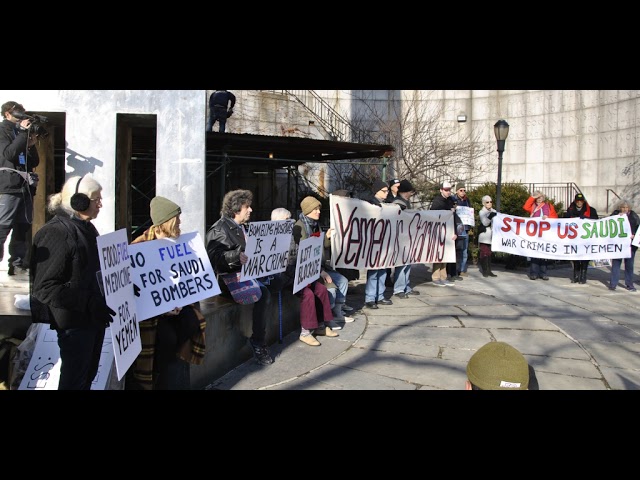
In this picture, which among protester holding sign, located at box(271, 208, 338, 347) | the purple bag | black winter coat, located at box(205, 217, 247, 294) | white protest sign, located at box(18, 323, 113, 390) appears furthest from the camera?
protester holding sign, located at box(271, 208, 338, 347)

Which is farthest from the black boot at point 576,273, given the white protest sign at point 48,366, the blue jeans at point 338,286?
the white protest sign at point 48,366

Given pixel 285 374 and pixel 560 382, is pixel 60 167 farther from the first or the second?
pixel 560 382

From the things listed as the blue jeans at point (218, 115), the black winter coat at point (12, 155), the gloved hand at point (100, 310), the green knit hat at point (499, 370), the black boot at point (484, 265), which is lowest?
the black boot at point (484, 265)

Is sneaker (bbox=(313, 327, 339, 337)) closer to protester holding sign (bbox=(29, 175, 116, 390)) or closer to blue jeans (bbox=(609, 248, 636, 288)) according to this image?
protester holding sign (bbox=(29, 175, 116, 390))

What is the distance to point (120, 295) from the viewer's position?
11.1 feet

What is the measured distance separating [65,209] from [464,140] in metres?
18.9

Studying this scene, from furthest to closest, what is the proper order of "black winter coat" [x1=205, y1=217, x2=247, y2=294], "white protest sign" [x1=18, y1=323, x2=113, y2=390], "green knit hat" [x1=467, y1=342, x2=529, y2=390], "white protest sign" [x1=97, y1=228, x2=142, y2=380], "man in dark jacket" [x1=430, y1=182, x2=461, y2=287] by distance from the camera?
"man in dark jacket" [x1=430, y1=182, x2=461, y2=287], "black winter coat" [x1=205, y1=217, x2=247, y2=294], "white protest sign" [x1=18, y1=323, x2=113, y2=390], "white protest sign" [x1=97, y1=228, x2=142, y2=380], "green knit hat" [x1=467, y1=342, x2=529, y2=390]

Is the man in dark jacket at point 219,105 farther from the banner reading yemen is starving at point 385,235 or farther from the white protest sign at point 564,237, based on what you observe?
the white protest sign at point 564,237

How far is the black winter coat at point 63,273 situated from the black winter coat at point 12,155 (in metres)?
3.45

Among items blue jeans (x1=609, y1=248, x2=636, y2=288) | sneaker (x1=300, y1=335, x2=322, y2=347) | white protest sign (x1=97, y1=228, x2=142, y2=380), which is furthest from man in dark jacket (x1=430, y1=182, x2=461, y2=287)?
white protest sign (x1=97, y1=228, x2=142, y2=380)

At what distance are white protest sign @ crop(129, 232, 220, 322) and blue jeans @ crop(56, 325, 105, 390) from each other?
14.3 inches

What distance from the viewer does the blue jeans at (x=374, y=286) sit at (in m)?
7.90

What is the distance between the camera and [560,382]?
5047 mm

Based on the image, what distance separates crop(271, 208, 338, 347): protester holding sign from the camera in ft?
19.8
